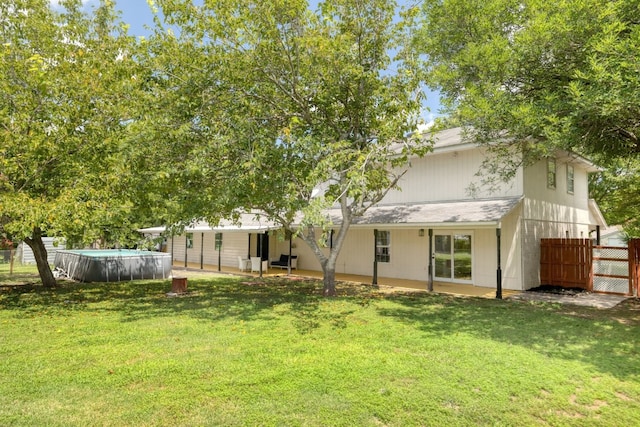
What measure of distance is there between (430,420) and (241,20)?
9.40 metres

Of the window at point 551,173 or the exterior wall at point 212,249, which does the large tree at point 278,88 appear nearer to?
the window at point 551,173

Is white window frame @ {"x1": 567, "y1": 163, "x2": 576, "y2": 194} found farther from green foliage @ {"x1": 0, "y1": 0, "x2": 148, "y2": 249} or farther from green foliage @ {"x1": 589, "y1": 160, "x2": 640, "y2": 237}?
green foliage @ {"x1": 0, "y1": 0, "x2": 148, "y2": 249}

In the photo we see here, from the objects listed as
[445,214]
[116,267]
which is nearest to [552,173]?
[445,214]

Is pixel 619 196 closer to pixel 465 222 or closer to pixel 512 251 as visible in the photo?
pixel 512 251

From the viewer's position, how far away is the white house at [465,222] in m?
13.7

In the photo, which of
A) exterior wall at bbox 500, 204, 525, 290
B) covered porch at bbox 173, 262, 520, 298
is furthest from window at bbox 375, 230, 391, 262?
exterior wall at bbox 500, 204, 525, 290

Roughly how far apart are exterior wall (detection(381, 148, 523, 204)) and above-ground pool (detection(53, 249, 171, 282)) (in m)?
11.3

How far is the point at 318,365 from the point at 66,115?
953 cm

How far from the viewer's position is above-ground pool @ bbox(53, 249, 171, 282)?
16.4 metres

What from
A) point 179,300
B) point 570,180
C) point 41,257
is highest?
point 570,180

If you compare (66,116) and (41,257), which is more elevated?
(66,116)

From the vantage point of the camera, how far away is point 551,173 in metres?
16.0

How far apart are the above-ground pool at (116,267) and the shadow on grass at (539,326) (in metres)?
11.7

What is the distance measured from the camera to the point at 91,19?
11727 mm
